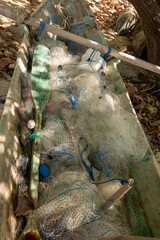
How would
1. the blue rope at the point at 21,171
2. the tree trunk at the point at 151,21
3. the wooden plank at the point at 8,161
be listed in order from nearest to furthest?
the wooden plank at the point at 8,161 < the blue rope at the point at 21,171 < the tree trunk at the point at 151,21

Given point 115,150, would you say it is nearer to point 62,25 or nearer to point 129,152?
point 129,152

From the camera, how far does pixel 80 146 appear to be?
2518 millimetres

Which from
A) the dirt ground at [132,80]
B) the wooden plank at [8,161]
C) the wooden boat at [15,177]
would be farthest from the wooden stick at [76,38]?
the wooden plank at [8,161]

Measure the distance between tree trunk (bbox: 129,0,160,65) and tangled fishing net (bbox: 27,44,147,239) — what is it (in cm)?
183

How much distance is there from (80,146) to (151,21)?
12.1 ft

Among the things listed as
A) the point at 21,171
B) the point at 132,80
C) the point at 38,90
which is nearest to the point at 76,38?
the point at 38,90

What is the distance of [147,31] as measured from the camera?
4.95 metres

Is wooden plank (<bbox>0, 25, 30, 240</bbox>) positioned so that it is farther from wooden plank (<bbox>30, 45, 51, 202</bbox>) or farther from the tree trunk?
the tree trunk

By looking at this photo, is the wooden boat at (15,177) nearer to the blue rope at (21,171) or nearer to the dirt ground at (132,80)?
the blue rope at (21,171)

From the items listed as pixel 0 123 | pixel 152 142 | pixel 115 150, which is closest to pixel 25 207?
pixel 0 123

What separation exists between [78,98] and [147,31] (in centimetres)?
305

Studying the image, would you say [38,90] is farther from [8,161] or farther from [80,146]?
[8,161]

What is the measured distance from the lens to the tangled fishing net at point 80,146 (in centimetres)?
181

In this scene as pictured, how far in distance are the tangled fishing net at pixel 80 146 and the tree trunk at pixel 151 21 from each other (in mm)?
1828
